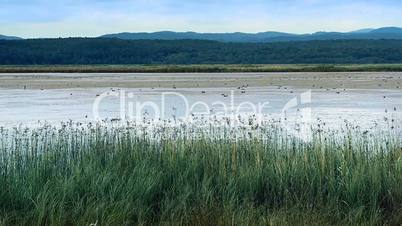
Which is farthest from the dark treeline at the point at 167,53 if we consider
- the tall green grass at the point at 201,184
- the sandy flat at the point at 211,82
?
the tall green grass at the point at 201,184

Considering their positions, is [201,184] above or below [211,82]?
above

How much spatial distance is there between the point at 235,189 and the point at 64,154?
9.60 feet

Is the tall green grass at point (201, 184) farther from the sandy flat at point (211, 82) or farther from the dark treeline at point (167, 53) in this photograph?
the dark treeline at point (167, 53)

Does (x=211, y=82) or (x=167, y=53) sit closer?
(x=211, y=82)

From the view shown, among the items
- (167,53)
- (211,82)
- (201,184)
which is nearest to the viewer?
(201,184)

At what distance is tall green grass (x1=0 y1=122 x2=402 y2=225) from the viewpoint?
26.1 feet

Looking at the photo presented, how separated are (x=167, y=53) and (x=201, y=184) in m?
134

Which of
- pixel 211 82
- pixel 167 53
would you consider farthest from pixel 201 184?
pixel 167 53

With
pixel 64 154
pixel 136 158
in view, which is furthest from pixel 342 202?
pixel 64 154

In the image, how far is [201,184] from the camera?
9.13 m

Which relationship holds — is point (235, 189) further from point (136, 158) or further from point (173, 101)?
point (173, 101)

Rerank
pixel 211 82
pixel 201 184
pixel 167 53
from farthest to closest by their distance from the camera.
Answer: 1. pixel 167 53
2. pixel 211 82
3. pixel 201 184

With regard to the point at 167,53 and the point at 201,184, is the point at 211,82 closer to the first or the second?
the point at 201,184

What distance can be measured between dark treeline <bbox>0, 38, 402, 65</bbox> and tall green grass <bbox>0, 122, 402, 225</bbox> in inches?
4568
